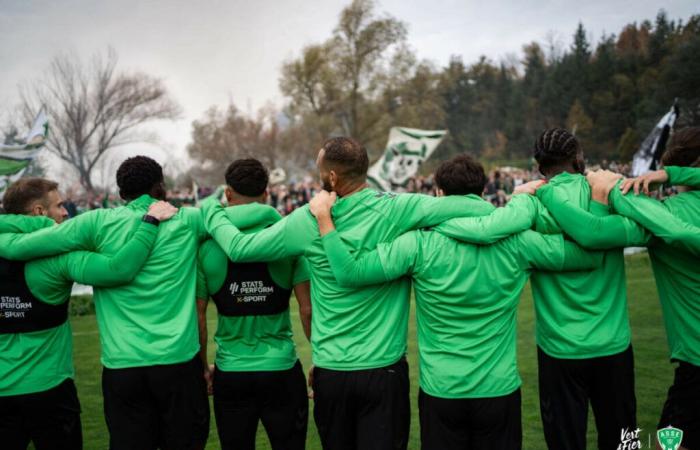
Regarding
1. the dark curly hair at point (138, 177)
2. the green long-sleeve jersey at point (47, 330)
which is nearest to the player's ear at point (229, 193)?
the dark curly hair at point (138, 177)

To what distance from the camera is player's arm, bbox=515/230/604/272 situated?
3385 millimetres

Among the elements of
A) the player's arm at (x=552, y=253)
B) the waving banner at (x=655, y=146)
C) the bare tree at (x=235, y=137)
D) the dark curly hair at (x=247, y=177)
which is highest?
the bare tree at (x=235, y=137)

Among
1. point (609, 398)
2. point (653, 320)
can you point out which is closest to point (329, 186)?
point (609, 398)

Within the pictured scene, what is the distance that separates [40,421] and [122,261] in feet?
4.55

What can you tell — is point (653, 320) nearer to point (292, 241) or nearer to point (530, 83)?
point (292, 241)

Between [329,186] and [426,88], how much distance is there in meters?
42.8

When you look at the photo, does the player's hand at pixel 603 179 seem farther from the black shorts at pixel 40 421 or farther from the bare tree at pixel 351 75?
the bare tree at pixel 351 75

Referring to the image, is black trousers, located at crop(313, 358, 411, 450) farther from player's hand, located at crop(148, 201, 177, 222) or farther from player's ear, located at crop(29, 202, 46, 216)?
player's ear, located at crop(29, 202, 46, 216)

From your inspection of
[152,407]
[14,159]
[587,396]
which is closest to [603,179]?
[587,396]

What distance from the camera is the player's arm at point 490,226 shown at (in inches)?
126

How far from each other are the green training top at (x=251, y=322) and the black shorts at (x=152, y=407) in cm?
27

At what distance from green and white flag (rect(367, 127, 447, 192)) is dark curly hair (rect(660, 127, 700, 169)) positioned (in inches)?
811

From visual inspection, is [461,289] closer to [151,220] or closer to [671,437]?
[671,437]

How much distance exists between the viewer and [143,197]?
3787 mm
